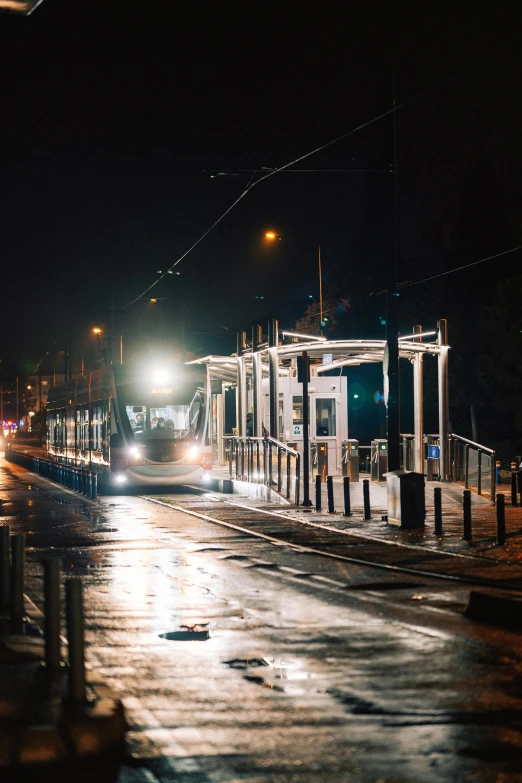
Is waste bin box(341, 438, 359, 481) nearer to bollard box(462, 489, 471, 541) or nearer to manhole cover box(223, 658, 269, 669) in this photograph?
bollard box(462, 489, 471, 541)

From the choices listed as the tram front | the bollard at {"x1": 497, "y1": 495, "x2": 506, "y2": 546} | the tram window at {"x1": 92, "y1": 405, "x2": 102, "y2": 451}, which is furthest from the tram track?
the tram window at {"x1": 92, "y1": 405, "x2": 102, "y2": 451}

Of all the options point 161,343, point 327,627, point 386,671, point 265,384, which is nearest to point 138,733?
point 386,671

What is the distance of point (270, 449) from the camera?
89.0 ft

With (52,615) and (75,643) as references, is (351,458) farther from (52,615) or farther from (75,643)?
(75,643)

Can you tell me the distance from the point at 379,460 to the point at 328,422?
3.27m

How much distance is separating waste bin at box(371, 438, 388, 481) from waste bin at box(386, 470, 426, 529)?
10.7m

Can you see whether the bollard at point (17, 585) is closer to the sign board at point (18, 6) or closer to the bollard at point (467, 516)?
the sign board at point (18, 6)

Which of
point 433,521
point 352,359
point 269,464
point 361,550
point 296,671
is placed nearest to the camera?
point 296,671

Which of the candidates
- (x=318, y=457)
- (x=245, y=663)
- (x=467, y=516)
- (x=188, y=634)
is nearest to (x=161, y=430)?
(x=318, y=457)

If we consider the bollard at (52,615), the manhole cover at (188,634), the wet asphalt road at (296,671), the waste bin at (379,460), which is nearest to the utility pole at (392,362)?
the wet asphalt road at (296,671)

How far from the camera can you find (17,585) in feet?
31.7

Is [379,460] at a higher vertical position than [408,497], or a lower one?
higher

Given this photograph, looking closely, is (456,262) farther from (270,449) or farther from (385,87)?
(385,87)

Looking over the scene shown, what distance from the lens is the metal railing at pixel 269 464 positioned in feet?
85.0
